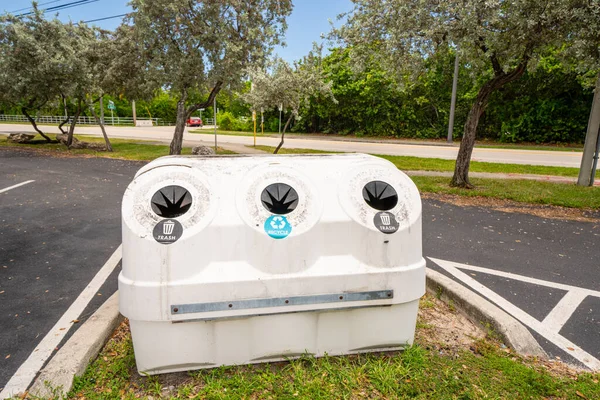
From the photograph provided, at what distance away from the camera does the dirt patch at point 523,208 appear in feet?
23.2

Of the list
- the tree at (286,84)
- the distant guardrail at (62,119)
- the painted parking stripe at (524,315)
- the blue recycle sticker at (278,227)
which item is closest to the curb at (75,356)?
the blue recycle sticker at (278,227)

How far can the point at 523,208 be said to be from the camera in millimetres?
7676

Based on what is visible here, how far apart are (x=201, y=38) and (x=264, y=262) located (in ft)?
41.4

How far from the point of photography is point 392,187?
7.68 feet

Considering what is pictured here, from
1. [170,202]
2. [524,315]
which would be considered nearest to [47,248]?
[170,202]

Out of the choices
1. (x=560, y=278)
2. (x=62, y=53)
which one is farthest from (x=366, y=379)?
(x=62, y=53)

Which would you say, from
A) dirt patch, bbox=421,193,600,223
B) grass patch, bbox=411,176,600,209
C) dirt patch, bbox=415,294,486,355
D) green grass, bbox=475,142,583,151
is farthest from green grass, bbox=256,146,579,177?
dirt patch, bbox=415,294,486,355

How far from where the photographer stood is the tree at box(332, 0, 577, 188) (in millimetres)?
6867

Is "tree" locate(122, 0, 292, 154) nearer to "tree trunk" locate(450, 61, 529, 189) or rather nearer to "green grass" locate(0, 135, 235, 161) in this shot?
"green grass" locate(0, 135, 235, 161)

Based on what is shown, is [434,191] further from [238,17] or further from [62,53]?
[62,53]

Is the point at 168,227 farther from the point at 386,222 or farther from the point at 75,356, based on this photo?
the point at 386,222

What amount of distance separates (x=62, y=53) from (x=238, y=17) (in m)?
7.45

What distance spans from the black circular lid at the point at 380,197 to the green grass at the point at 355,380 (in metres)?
1.01

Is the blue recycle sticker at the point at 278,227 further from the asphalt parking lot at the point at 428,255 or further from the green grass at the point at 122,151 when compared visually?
the green grass at the point at 122,151
